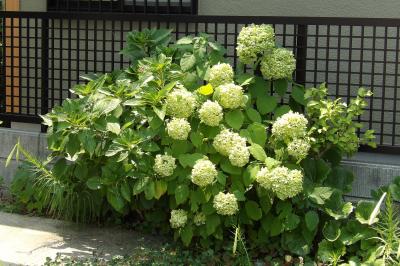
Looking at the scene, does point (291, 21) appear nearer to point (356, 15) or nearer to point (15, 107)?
point (356, 15)

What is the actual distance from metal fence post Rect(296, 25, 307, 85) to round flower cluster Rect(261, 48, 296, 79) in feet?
1.40

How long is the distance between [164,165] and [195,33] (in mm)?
1679

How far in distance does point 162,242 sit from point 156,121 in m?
0.91

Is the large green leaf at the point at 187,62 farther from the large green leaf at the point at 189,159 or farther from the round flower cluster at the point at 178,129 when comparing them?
the large green leaf at the point at 189,159

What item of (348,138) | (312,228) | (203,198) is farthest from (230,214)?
(348,138)

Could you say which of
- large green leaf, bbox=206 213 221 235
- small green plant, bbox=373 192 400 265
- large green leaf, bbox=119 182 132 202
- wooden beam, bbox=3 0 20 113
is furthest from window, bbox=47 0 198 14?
small green plant, bbox=373 192 400 265

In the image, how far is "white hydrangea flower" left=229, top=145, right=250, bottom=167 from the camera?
4.82m

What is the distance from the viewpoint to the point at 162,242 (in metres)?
5.42

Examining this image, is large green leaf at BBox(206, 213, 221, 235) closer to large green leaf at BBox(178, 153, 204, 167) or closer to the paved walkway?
large green leaf at BBox(178, 153, 204, 167)

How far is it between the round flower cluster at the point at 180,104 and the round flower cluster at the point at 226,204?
0.59 meters

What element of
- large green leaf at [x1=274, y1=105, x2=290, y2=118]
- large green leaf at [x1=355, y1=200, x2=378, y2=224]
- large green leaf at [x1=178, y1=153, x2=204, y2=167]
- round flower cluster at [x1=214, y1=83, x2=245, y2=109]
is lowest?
large green leaf at [x1=355, y1=200, x2=378, y2=224]

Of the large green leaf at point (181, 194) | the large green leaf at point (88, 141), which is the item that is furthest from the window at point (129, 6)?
the large green leaf at point (181, 194)

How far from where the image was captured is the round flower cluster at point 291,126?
16.0 ft

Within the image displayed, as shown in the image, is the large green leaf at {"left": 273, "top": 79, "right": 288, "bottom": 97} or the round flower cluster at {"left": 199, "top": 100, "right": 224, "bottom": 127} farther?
the large green leaf at {"left": 273, "top": 79, "right": 288, "bottom": 97}
